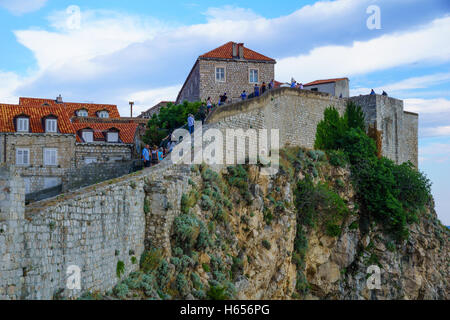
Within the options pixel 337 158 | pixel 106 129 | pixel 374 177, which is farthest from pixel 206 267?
pixel 106 129

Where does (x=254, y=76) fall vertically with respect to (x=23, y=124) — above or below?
above

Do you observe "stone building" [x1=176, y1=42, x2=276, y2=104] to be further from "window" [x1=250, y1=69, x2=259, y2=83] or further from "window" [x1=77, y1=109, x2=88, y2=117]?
"window" [x1=77, y1=109, x2=88, y2=117]

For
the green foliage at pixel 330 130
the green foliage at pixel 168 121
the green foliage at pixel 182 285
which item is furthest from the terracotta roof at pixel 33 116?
the green foliage at pixel 182 285

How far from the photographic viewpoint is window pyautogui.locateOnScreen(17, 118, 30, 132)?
29.2 m

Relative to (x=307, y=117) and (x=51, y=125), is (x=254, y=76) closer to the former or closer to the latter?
(x=307, y=117)

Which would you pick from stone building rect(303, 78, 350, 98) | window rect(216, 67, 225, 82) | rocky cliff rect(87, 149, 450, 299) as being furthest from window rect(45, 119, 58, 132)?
stone building rect(303, 78, 350, 98)

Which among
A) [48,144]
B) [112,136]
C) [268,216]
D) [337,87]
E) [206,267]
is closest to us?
[206,267]

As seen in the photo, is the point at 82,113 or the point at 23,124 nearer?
the point at 23,124

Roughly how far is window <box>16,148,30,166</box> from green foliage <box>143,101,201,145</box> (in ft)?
24.1

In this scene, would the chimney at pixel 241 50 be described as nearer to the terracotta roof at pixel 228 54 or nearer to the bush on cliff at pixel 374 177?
the terracotta roof at pixel 228 54

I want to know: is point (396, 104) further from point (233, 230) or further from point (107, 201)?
point (107, 201)

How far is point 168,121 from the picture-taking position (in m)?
27.6

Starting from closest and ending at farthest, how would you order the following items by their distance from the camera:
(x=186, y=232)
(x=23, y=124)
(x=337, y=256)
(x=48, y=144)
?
1. (x=186, y=232)
2. (x=337, y=256)
3. (x=23, y=124)
4. (x=48, y=144)

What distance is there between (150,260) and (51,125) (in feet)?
60.9
